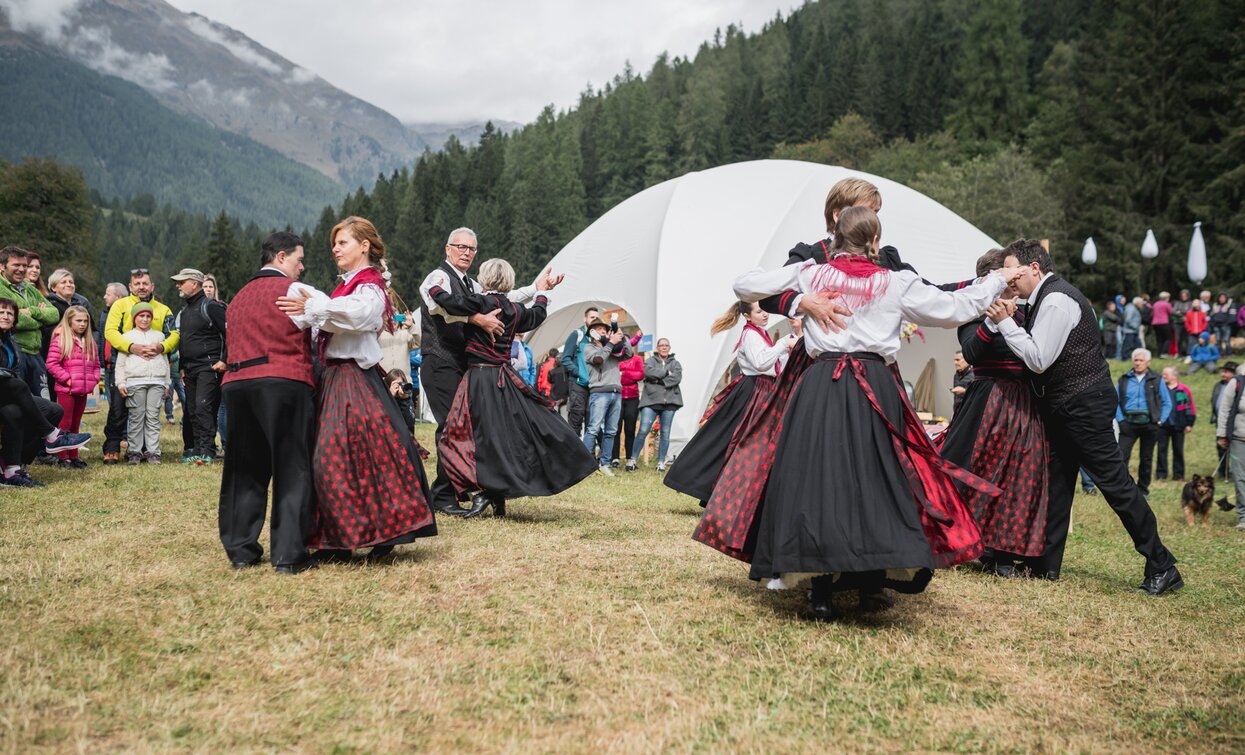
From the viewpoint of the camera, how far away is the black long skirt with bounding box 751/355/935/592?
3734 millimetres

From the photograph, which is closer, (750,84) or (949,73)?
(949,73)

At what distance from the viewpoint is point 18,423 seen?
7504 mm

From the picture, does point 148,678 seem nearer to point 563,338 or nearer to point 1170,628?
point 1170,628

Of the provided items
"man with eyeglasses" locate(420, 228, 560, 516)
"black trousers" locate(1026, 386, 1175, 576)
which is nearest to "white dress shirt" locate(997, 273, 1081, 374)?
"black trousers" locate(1026, 386, 1175, 576)

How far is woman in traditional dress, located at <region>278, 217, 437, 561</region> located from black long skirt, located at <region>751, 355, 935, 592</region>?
76.5 inches

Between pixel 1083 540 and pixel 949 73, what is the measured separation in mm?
66447

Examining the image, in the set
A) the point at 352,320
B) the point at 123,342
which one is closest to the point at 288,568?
the point at 352,320

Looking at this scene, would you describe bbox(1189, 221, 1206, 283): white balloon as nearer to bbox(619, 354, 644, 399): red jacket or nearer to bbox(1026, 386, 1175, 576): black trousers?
bbox(619, 354, 644, 399): red jacket

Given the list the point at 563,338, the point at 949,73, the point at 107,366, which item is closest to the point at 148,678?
the point at 107,366

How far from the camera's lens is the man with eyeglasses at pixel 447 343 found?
261 inches

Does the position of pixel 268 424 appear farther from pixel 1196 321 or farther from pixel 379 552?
pixel 1196 321

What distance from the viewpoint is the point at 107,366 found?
35.2 feet

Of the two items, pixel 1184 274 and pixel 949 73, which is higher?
pixel 949 73

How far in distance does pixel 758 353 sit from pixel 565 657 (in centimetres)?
425
